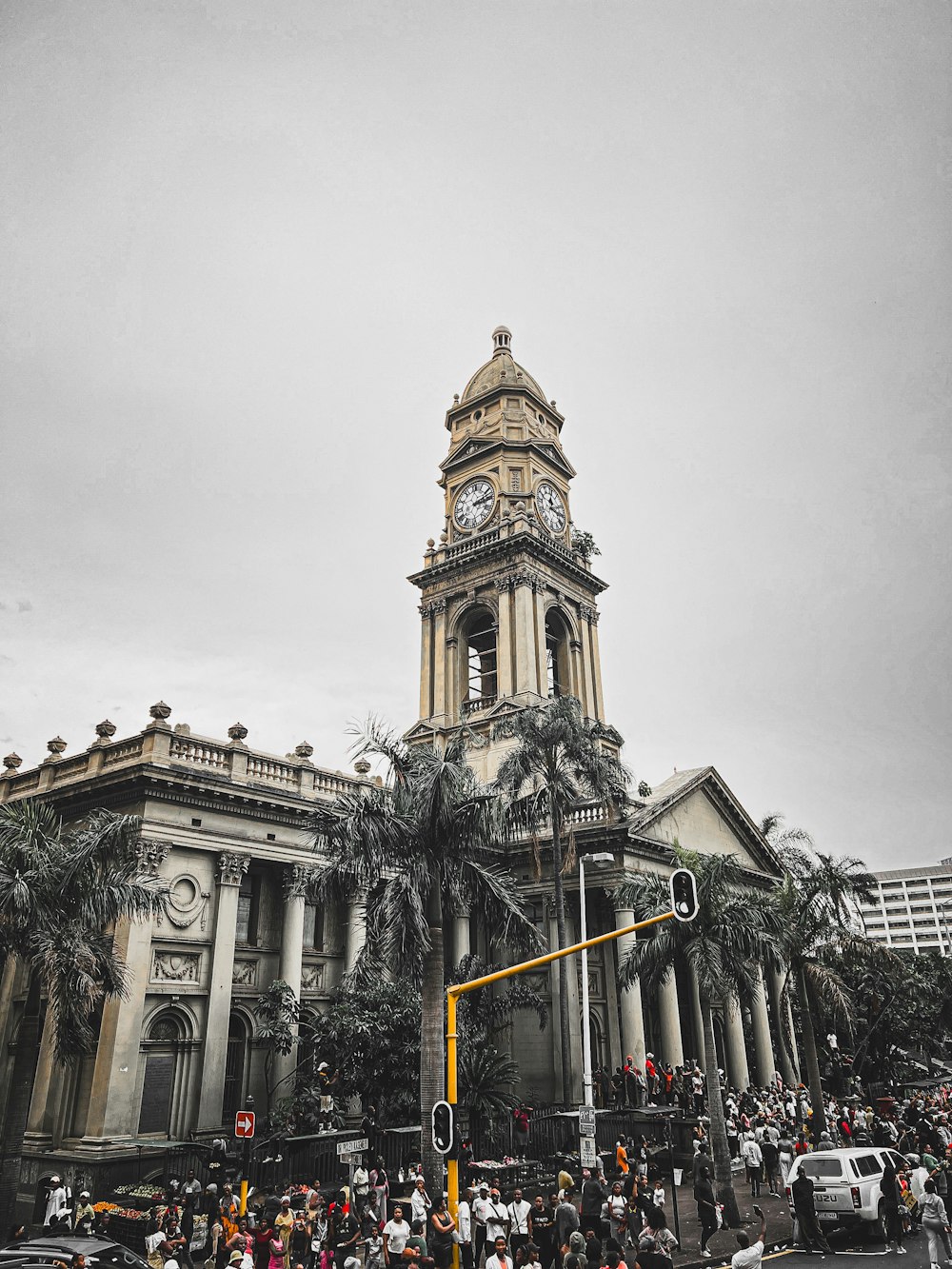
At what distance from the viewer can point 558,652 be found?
5906 centimetres

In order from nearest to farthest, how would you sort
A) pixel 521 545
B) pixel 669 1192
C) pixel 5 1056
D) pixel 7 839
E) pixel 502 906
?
pixel 7 839 < pixel 502 906 < pixel 669 1192 < pixel 5 1056 < pixel 521 545

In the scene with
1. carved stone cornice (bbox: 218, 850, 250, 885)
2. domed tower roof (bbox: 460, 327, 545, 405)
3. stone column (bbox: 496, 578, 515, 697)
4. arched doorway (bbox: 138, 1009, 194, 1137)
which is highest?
domed tower roof (bbox: 460, 327, 545, 405)

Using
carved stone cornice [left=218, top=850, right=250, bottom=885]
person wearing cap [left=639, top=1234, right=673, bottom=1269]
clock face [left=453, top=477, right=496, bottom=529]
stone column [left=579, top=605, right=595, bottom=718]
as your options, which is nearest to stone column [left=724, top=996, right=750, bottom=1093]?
stone column [left=579, top=605, right=595, bottom=718]

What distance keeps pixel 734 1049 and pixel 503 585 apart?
2718 centimetres

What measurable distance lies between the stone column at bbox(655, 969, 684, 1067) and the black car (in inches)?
1105

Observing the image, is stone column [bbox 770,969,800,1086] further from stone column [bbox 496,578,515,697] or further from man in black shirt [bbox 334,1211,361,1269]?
man in black shirt [bbox 334,1211,361,1269]

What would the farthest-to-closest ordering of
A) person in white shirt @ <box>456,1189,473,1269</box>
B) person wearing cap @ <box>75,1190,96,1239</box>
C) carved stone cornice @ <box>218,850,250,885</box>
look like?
carved stone cornice @ <box>218,850,250,885</box> < person wearing cap @ <box>75,1190,96,1239</box> < person in white shirt @ <box>456,1189,473,1269</box>

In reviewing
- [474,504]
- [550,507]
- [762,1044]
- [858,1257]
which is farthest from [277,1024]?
[550,507]

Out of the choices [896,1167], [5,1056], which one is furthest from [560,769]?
[5,1056]

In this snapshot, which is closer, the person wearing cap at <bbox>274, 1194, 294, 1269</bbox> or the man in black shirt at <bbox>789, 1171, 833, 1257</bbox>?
the person wearing cap at <bbox>274, 1194, 294, 1269</bbox>

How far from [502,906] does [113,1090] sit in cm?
1302

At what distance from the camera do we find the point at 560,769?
34656 mm

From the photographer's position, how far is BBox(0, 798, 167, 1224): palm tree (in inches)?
822

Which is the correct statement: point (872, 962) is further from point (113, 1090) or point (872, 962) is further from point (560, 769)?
point (113, 1090)
